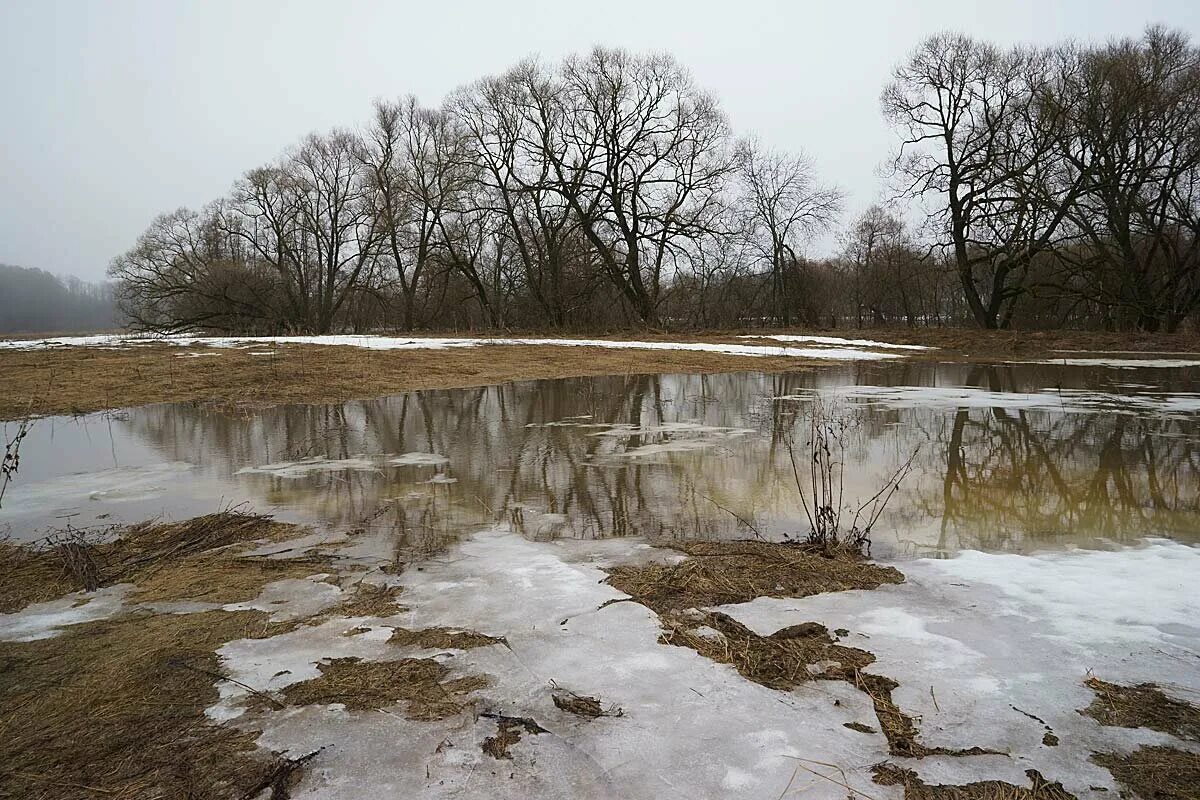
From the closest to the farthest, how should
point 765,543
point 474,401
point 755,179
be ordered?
point 765,543
point 474,401
point 755,179

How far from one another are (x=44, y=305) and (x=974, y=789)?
12922 centimetres

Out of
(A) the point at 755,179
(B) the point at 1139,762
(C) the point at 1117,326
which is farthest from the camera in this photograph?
(A) the point at 755,179

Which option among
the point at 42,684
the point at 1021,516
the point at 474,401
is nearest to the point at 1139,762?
the point at 1021,516

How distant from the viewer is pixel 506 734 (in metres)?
2.76

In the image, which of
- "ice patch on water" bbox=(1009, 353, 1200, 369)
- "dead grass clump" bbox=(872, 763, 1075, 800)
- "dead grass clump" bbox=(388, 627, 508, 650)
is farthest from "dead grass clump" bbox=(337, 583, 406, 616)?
"ice patch on water" bbox=(1009, 353, 1200, 369)

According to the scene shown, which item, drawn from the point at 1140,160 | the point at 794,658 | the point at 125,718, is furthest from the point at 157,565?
the point at 1140,160

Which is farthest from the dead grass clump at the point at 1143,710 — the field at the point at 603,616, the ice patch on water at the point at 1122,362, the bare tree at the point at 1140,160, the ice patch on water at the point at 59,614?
the bare tree at the point at 1140,160

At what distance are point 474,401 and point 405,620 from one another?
1000 cm

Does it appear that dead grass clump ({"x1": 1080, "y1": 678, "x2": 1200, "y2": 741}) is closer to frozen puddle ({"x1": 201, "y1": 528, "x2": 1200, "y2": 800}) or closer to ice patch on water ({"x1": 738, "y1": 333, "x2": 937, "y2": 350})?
frozen puddle ({"x1": 201, "y1": 528, "x2": 1200, "y2": 800})

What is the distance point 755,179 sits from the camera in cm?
4666

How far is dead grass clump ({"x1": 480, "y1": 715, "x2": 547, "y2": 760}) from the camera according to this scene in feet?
8.68

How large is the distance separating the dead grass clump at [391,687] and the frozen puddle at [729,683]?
0.22 feet

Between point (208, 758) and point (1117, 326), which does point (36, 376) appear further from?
point (1117, 326)

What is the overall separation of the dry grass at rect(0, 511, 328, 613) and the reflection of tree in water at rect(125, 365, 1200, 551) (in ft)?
2.77
